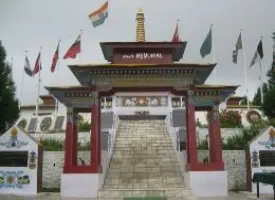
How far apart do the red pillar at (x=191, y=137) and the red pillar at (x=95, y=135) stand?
4406mm

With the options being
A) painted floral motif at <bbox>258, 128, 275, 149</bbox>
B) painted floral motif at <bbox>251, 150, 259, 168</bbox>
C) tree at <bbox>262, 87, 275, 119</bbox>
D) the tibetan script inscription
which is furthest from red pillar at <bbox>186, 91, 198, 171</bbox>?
tree at <bbox>262, 87, 275, 119</bbox>

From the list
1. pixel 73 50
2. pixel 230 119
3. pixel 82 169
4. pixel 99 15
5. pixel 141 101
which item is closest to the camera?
pixel 82 169

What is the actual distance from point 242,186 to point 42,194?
10.8 metres

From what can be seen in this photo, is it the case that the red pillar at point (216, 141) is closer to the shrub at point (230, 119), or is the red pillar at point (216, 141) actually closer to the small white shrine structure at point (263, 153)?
the small white shrine structure at point (263, 153)

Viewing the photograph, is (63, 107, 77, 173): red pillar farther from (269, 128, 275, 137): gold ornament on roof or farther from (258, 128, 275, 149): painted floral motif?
(269, 128, 275, 137): gold ornament on roof

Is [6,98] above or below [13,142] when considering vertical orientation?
above

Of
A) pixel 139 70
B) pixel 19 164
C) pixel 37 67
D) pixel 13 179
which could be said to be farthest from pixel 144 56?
pixel 37 67

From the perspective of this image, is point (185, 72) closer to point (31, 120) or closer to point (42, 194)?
point (42, 194)

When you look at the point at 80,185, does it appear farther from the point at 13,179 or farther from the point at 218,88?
the point at 218,88

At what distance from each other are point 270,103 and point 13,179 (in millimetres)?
19276

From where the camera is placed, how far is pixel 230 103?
2172 inches

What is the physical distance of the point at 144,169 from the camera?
2256cm

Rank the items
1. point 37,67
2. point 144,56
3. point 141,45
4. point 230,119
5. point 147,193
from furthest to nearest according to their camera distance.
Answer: point 37,67 < point 230,119 < point 144,56 < point 141,45 < point 147,193

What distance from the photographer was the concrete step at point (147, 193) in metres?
19.6
